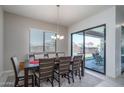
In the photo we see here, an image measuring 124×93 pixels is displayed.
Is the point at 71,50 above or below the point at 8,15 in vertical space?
below

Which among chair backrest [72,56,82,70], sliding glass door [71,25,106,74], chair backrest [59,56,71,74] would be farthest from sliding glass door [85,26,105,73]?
chair backrest [59,56,71,74]

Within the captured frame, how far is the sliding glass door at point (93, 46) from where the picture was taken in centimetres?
440

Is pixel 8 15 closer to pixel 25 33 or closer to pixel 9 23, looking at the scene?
pixel 9 23

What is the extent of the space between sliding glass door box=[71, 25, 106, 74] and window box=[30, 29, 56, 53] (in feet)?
5.62

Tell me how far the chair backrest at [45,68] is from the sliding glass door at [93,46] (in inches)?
104

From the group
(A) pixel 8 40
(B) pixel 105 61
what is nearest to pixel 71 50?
(B) pixel 105 61

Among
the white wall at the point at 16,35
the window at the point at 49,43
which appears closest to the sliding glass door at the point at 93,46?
the window at the point at 49,43

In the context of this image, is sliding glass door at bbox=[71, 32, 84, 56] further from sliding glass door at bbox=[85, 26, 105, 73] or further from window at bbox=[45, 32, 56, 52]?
window at bbox=[45, 32, 56, 52]

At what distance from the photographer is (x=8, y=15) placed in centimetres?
458

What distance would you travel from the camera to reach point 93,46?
5.00 m

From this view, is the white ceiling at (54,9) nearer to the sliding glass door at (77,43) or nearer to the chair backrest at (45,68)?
the sliding glass door at (77,43)

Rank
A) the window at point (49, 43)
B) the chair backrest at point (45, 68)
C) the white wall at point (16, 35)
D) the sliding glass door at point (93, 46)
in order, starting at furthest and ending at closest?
1. the window at point (49, 43)
2. the white wall at point (16, 35)
3. the sliding glass door at point (93, 46)
4. the chair backrest at point (45, 68)
